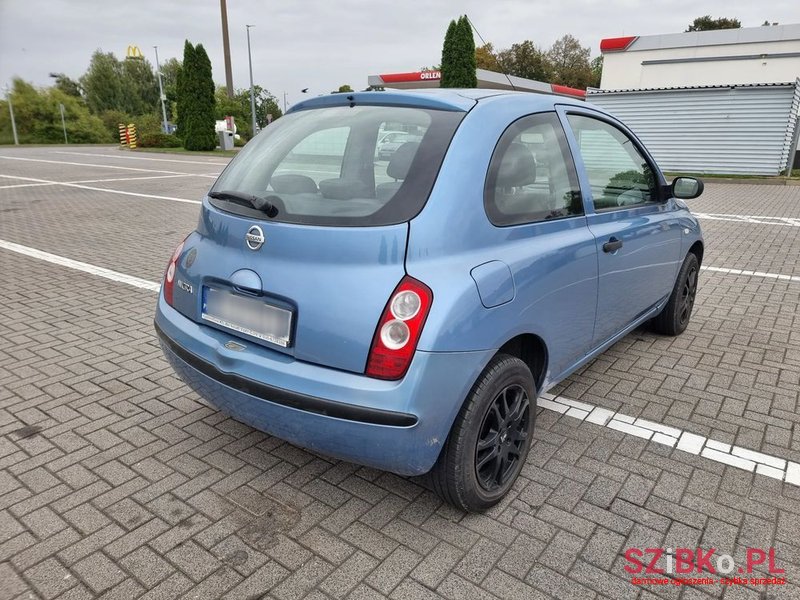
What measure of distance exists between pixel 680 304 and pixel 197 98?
1156 inches

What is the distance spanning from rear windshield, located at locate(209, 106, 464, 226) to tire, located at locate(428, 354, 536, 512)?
2.45 feet

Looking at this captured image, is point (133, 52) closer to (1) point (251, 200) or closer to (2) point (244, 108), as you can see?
(2) point (244, 108)

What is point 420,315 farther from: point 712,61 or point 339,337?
point 712,61

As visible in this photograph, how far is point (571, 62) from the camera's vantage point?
2660 inches

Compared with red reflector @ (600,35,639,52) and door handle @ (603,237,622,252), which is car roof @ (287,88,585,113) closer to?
door handle @ (603,237,622,252)

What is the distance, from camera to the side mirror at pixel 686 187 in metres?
3.85

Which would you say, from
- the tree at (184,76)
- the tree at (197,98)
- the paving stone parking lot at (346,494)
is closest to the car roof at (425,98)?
the paving stone parking lot at (346,494)

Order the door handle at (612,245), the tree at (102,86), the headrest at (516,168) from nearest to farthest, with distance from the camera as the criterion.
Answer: the headrest at (516,168) < the door handle at (612,245) < the tree at (102,86)

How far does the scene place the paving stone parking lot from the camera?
2145 mm

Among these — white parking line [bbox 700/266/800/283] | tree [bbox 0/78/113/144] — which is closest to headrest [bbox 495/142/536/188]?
white parking line [bbox 700/266/800/283]

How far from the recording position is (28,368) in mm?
3916

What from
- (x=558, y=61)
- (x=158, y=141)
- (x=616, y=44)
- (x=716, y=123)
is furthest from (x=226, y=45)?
(x=558, y=61)

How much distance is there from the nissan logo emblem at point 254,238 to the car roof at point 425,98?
81 centimetres

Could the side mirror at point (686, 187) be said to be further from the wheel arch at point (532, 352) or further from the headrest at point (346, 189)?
the headrest at point (346, 189)
